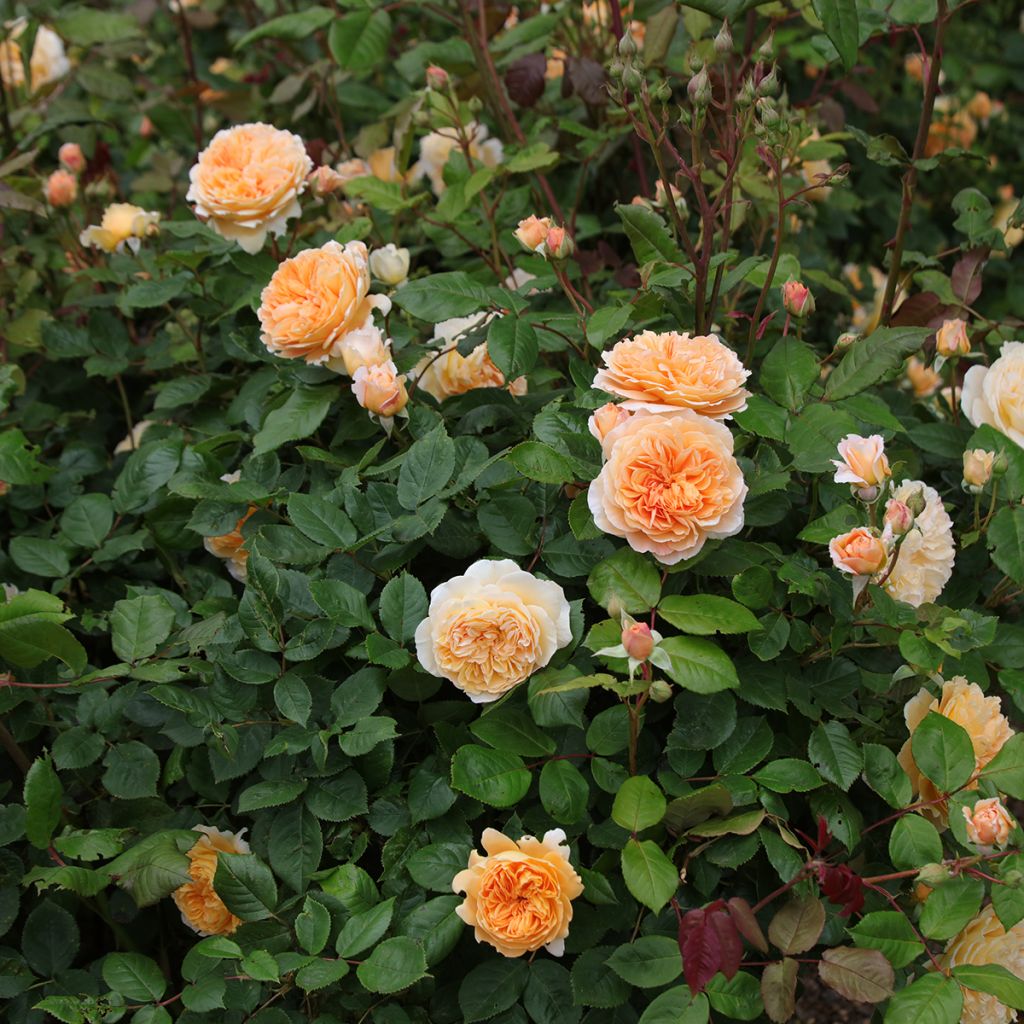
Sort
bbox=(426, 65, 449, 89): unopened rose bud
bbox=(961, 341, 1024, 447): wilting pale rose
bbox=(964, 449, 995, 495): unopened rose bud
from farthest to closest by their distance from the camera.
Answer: bbox=(426, 65, 449, 89): unopened rose bud < bbox=(961, 341, 1024, 447): wilting pale rose < bbox=(964, 449, 995, 495): unopened rose bud

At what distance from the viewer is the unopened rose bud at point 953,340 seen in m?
1.41

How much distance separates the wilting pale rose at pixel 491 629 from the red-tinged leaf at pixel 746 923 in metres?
0.29

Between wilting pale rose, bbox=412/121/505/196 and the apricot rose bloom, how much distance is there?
1212 mm

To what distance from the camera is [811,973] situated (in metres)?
1.44

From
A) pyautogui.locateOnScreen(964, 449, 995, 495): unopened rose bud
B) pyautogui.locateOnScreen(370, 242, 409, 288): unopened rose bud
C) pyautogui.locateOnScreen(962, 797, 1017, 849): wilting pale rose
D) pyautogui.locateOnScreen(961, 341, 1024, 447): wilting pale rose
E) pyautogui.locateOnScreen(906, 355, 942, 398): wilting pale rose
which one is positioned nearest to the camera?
pyautogui.locateOnScreen(962, 797, 1017, 849): wilting pale rose

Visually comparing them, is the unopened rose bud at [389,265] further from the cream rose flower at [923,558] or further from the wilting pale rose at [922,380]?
the wilting pale rose at [922,380]

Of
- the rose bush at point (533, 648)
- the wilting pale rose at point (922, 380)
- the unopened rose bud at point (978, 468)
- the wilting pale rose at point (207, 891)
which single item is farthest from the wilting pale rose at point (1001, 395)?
the wilting pale rose at point (207, 891)

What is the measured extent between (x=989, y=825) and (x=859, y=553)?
267 millimetres

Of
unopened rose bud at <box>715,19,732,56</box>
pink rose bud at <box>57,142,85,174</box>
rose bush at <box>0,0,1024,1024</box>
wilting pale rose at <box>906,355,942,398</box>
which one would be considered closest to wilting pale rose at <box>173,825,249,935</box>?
rose bush at <box>0,0,1024,1024</box>

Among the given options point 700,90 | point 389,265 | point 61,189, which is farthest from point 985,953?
point 61,189

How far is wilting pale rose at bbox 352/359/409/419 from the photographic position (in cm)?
129

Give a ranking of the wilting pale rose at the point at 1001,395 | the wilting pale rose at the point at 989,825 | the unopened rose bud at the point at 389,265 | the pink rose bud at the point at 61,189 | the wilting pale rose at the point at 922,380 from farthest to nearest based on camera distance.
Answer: the wilting pale rose at the point at 922,380 < the pink rose bud at the point at 61,189 < the unopened rose bud at the point at 389,265 < the wilting pale rose at the point at 1001,395 < the wilting pale rose at the point at 989,825

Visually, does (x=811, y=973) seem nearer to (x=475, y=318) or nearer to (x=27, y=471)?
(x=475, y=318)

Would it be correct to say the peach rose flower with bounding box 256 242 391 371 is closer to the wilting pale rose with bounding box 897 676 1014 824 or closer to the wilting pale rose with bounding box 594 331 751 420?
the wilting pale rose with bounding box 594 331 751 420
